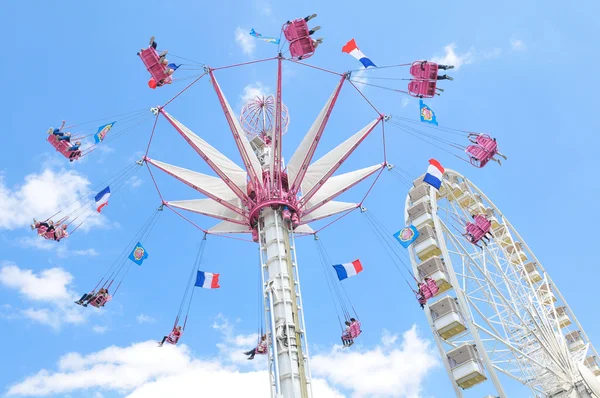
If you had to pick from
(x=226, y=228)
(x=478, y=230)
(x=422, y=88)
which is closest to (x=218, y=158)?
(x=226, y=228)

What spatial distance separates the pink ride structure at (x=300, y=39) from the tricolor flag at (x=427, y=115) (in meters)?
6.26

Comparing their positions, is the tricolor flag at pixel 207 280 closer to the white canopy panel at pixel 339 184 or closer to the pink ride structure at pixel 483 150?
the white canopy panel at pixel 339 184

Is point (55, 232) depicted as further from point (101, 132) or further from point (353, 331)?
point (353, 331)

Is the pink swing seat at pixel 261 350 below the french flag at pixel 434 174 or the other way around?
below

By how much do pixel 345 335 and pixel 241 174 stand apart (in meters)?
9.17

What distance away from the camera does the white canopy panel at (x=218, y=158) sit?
2597cm

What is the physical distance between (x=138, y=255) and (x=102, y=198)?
3.20 metres

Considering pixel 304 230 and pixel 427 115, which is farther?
pixel 304 230

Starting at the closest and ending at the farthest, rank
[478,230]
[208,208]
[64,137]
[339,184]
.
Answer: [64,137]
[208,208]
[339,184]
[478,230]

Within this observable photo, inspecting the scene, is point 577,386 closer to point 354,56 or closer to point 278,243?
point 278,243

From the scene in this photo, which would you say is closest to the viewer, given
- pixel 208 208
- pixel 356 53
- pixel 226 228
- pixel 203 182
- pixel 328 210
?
pixel 356 53

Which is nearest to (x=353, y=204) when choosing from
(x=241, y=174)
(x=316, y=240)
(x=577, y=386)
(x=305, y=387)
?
(x=316, y=240)

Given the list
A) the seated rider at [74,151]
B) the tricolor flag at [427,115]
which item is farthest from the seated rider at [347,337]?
the seated rider at [74,151]

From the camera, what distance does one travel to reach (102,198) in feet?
89.9
